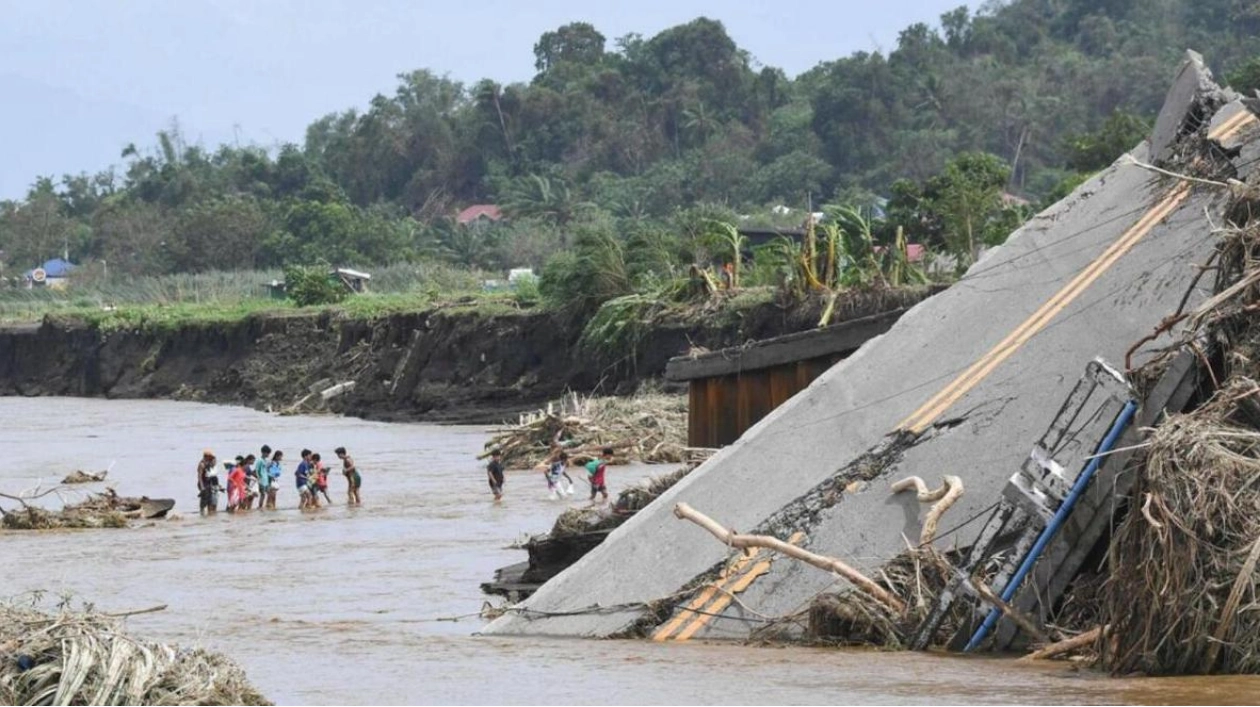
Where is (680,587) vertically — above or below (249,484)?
below

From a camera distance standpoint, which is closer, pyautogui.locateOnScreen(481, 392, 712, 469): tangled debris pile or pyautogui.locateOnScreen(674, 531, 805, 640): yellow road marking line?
pyautogui.locateOnScreen(674, 531, 805, 640): yellow road marking line

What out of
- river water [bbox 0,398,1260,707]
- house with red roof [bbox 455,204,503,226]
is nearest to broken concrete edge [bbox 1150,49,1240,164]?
river water [bbox 0,398,1260,707]

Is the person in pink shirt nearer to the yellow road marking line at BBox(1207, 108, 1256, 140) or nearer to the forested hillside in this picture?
the yellow road marking line at BBox(1207, 108, 1256, 140)

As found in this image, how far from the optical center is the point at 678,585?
17562 mm

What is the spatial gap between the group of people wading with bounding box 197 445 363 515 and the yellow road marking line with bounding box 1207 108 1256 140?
51.2 ft

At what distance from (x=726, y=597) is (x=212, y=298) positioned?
80.1m

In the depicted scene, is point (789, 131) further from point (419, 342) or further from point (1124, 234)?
point (1124, 234)

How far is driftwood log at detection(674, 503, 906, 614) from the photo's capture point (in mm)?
16078

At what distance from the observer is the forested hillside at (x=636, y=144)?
113463mm

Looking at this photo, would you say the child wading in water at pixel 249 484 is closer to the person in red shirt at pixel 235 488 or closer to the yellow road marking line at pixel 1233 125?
the person in red shirt at pixel 235 488

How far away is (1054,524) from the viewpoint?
1531 cm

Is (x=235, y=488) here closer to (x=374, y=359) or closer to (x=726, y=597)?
(x=726, y=597)

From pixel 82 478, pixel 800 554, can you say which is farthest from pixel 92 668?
pixel 82 478

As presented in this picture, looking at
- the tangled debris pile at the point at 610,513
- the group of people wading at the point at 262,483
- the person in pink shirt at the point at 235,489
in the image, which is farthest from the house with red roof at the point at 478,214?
the tangled debris pile at the point at 610,513
